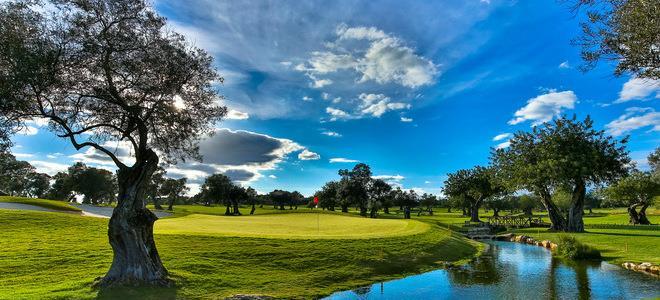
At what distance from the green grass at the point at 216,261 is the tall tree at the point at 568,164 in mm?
21532

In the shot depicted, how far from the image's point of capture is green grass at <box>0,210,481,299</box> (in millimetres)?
16109

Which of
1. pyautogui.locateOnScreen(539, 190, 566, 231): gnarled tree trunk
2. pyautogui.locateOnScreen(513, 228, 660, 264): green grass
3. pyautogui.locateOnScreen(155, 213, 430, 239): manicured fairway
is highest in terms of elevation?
pyautogui.locateOnScreen(539, 190, 566, 231): gnarled tree trunk

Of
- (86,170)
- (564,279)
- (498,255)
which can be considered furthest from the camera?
(86,170)

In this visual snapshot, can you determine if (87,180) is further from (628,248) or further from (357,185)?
(628,248)

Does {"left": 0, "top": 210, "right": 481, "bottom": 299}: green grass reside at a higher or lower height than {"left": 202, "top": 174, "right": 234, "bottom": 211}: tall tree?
lower

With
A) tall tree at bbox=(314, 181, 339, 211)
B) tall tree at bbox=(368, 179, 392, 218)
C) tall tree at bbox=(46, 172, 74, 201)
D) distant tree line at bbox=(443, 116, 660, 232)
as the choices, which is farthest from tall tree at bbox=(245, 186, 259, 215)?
distant tree line at bbox=(443, 116, 660, 232)

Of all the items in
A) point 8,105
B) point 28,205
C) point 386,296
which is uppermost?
point 8,105

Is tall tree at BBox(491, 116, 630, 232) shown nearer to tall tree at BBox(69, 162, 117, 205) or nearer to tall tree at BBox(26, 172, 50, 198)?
tall tree at BBox(69, 162, 117, 205)

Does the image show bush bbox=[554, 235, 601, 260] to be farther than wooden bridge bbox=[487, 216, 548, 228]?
No

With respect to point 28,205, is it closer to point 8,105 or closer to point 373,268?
point 8,105

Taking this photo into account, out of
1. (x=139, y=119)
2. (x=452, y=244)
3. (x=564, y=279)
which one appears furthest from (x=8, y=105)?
(x=452, y=244)

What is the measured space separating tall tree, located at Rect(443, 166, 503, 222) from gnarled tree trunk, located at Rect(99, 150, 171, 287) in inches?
2741

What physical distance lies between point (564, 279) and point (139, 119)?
2294 cm

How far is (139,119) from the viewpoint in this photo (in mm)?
16578
